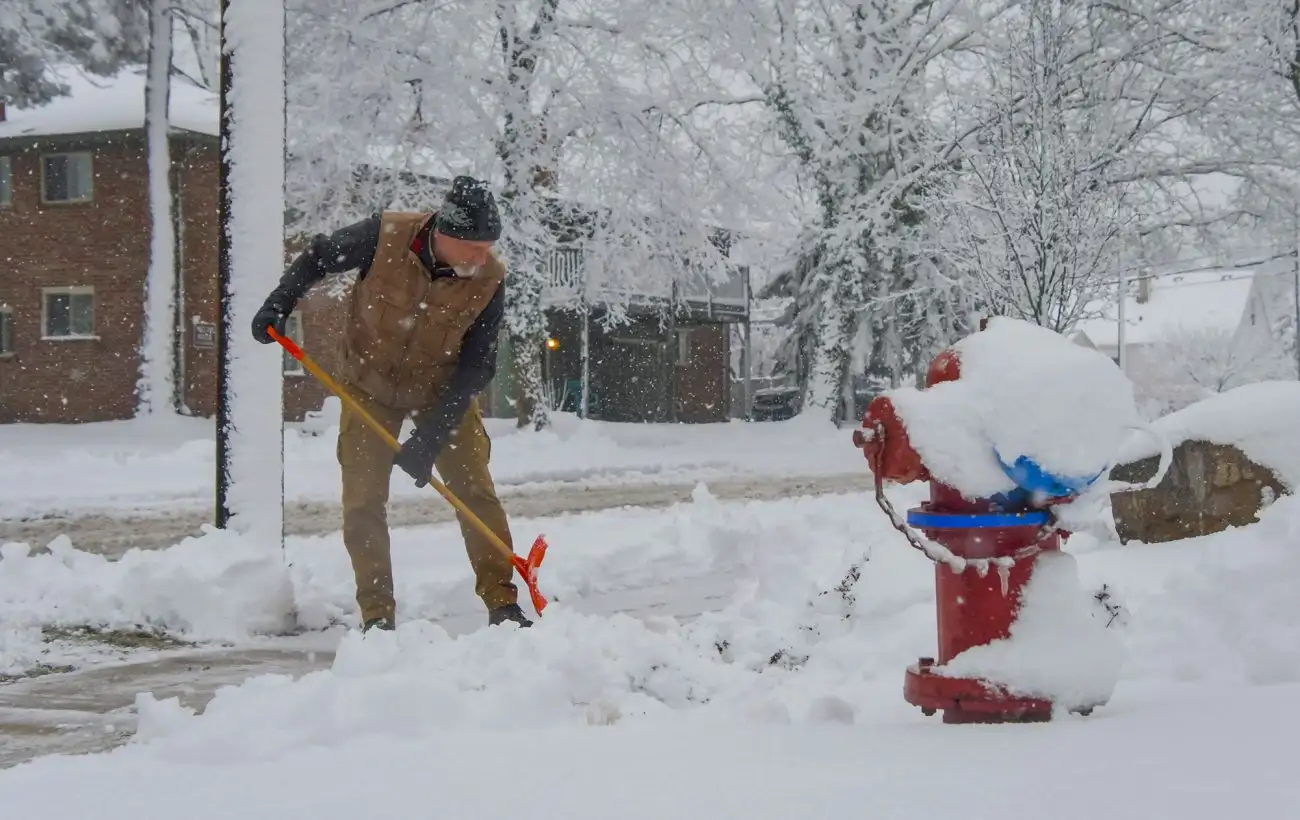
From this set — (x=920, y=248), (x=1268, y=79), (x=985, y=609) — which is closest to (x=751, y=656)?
(x=985, y=609)

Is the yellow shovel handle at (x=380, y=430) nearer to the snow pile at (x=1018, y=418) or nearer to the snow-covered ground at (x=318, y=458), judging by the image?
the snow pile at (x=1018, y=418)

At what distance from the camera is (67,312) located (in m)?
25.5

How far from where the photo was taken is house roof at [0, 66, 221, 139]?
2452 cm

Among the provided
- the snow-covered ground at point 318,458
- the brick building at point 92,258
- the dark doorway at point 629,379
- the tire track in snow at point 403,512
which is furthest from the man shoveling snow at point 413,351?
the dark doorway at point 629,379

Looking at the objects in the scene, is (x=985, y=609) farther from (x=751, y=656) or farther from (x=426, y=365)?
(x=426, y=365)

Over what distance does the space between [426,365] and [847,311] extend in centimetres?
1939

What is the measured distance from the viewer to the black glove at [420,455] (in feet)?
15.1

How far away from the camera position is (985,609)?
2854mm

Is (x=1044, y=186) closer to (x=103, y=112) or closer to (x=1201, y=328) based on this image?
(x=103, y=112)

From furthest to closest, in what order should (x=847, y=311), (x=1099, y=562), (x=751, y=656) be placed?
(x=847, y=311)
(x=1099, y=562)
(x=751, y=656)

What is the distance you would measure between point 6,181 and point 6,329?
9.81 feet

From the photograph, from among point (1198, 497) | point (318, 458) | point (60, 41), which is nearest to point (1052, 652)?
point (1198, 497)

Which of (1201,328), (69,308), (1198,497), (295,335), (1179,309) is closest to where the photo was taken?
(1198,497)

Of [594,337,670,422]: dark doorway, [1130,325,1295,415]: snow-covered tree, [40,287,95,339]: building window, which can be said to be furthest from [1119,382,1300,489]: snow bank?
[1130,325,1295,415]: snow-covered tree
